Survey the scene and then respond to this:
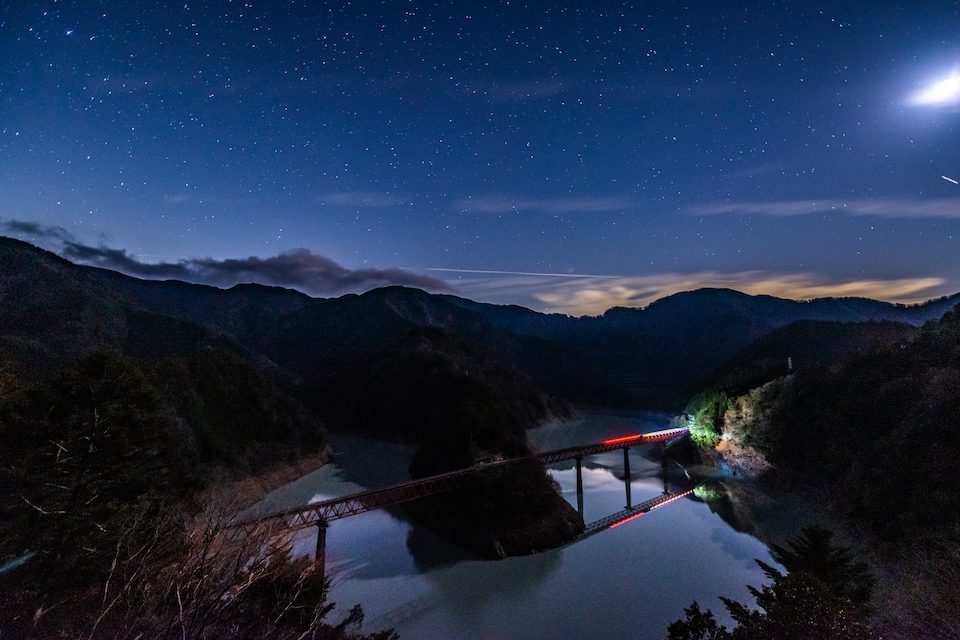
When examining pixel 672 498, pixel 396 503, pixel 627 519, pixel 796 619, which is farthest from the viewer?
pixel 672 498

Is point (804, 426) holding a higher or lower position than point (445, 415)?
lower

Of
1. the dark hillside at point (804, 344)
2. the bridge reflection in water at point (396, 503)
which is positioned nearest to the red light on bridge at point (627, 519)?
the bridge reflection in water at point (396, 503)

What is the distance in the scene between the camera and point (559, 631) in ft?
98.9

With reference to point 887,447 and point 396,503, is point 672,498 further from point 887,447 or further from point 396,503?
point 396,503

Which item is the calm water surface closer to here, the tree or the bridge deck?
the bridge deck

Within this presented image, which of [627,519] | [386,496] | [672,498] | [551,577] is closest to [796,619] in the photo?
[551,577]

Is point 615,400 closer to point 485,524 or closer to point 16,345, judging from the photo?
point 485,524

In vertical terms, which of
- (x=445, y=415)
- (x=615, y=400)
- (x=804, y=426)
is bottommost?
(x=615, y=400)

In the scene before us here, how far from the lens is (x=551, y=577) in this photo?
38688 millimetres

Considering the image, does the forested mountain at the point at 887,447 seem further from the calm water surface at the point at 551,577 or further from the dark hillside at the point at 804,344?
the dark hillside at the point at 804,344

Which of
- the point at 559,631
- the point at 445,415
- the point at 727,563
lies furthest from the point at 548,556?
the point at 445,415

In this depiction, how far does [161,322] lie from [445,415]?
4760 inches

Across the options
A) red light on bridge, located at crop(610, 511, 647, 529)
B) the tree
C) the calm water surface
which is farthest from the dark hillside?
the tree

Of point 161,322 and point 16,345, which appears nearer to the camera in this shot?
point 16,345
